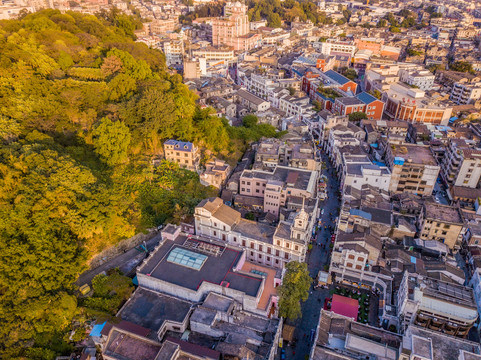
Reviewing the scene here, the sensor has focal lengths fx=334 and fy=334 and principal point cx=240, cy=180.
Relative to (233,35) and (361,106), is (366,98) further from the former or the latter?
(233,35)

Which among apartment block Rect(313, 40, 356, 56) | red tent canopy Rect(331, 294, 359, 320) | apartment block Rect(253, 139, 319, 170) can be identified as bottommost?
red tent canopy Rect(331, 294, 359, 320)

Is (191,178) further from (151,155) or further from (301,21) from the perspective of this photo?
(301,21)

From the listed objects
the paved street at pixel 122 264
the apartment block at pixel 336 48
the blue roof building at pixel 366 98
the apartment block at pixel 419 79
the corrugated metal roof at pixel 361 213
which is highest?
the apartment block at pixel 336 48

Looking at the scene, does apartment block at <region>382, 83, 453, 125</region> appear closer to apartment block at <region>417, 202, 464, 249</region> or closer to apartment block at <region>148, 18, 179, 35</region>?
apartment block at <region>417, 202, 464, 249</region>

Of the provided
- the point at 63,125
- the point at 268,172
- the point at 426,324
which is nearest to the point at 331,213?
the point at 268,172

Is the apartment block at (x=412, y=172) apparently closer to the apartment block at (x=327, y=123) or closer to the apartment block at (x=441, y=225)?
the apartment block at (x=441, y=225)

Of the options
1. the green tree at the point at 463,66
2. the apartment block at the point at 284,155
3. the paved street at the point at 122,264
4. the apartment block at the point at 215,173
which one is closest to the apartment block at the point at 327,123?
the apartment block at the point at 284,155

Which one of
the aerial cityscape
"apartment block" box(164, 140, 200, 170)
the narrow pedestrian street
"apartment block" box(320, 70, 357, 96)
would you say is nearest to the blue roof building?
the aerial cityscape

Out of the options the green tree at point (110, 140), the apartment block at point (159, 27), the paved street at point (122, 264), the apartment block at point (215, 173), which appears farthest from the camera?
the apartment block at point (159, 27)
